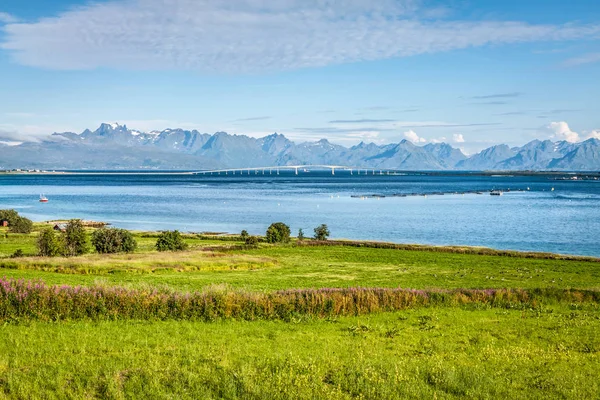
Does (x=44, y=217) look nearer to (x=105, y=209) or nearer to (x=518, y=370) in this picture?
(x=105, y=209)

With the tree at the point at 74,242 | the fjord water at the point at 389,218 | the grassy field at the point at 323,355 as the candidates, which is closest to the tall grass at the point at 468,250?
the fjord water at the point at 389,218

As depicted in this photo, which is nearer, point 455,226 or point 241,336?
point 241,336

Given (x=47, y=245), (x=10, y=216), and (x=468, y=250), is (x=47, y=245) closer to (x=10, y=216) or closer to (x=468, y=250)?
(x=468, y=250)

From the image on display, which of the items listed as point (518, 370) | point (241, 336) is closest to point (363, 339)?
point (241, 336)

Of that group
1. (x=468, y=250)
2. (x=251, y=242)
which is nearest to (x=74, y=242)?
(x=251, y=242)

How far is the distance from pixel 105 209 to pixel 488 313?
503ft

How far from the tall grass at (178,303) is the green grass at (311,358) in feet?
3.78

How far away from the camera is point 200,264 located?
5344cm

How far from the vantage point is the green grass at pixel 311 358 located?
1543 centimetres

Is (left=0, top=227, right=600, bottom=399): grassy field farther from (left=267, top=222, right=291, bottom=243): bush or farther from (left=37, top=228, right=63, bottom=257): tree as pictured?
(left=267, top=222, right=291, bottom=243): bush

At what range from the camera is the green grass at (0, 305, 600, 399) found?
1543 centimetres

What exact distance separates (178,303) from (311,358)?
30.6 feet

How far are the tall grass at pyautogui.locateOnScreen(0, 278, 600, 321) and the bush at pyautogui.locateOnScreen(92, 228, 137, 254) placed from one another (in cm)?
4160

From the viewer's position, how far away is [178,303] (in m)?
25.6
